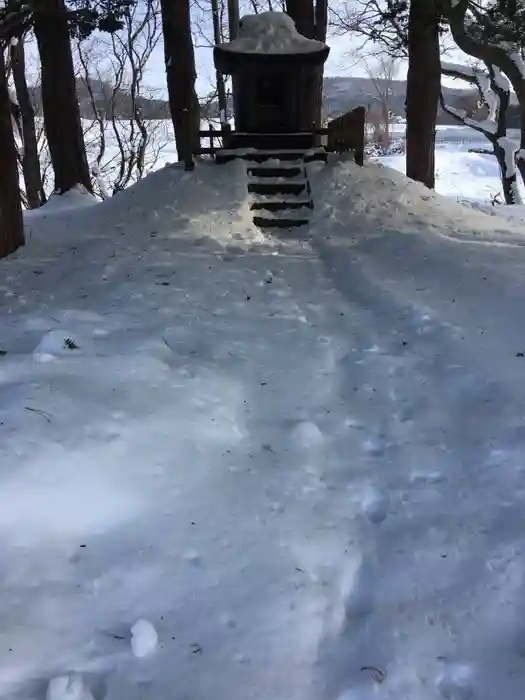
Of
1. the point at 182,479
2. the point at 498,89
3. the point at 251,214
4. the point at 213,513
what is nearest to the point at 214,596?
the point at 213,513

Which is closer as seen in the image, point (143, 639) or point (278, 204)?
point (143, 639)

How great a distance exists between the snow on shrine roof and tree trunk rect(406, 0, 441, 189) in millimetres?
2020

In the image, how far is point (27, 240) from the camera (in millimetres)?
10547

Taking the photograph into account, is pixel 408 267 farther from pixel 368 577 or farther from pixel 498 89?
pixel 498 89

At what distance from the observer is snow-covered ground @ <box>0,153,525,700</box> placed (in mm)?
2293

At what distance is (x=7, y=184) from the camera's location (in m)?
8.97

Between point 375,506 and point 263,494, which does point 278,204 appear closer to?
point 263,494

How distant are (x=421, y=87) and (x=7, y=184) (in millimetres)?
9287

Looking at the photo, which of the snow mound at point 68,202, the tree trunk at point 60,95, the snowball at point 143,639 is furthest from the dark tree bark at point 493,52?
the snowball at point 143,639

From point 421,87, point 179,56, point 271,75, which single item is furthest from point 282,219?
point 179,56

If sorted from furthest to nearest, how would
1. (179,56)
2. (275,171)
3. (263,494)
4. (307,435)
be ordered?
(179,56)
(275,171)
(307,435)
(263,494)

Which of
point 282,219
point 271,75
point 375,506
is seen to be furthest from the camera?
point 271,75

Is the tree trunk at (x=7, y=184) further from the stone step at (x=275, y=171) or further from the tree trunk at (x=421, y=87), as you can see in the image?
the tree trunk at (x=421, y=87)

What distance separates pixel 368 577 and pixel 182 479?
1.16 metres
